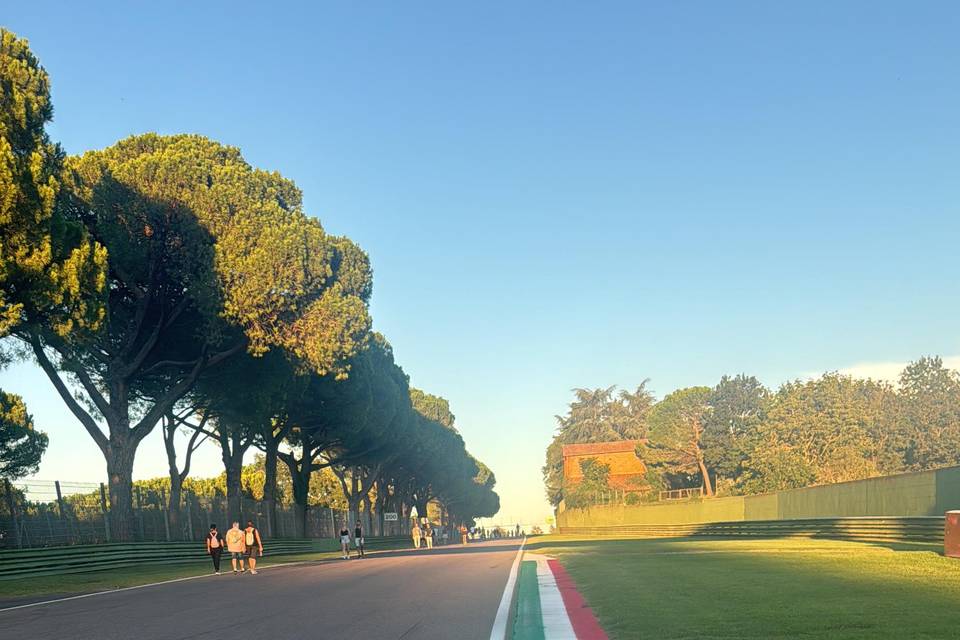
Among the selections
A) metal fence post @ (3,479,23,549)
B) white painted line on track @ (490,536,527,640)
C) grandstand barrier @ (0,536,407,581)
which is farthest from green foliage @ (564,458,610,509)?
white painted line on track @ (490,536,527,640)

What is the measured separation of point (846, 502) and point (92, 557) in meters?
27.2

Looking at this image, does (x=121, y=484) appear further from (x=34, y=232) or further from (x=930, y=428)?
(x=930, y=428)

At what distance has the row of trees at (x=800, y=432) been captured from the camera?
7475 cm

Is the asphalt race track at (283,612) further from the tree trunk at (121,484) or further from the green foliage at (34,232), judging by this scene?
the tree trunk at (121,484)

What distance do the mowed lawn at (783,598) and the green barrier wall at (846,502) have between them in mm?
8736

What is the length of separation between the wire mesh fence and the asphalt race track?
829 cm

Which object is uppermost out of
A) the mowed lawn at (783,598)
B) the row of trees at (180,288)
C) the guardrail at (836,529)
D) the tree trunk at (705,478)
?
the row of trees at (180,288)

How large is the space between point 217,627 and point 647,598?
5475 millimetres

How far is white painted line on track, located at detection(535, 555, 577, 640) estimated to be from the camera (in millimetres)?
9414

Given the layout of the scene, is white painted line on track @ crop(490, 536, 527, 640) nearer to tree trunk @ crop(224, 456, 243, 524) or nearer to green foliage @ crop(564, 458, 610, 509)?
tree trunk @ crop(224, 456, 243, 524)

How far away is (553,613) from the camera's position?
1145 centimetres

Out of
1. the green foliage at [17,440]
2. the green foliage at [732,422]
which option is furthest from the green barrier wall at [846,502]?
the green foliage at [17,440]

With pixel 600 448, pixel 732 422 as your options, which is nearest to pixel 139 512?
pixel 732 422

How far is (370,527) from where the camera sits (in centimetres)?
7631
